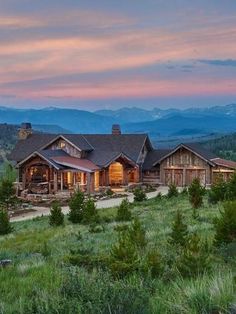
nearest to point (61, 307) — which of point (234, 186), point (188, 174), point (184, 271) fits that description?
point (184, 271)

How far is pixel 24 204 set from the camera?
137 ft

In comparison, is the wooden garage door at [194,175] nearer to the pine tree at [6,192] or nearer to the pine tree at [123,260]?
the pine tree at [6,192]

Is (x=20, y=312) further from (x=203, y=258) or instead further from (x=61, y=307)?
(x=203, y=258)

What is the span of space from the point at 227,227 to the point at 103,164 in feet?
125

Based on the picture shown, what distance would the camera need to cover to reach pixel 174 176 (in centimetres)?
5238

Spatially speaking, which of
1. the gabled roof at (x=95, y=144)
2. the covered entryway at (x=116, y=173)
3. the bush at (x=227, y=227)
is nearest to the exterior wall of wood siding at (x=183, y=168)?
the gabled roof at (x=95, y=144)

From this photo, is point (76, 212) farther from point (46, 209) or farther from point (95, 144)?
point (95, 144)

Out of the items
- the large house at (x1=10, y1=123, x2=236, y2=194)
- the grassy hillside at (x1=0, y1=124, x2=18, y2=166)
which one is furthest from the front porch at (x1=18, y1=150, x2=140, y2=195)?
the grassy hillside at (x1=0, y1=124, x2=18, y2=166)

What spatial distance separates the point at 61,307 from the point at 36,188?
144ft

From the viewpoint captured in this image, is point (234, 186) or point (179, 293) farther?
point (234, 186)

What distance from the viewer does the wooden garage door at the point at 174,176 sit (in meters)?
52.1

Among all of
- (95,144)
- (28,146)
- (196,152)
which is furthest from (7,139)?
(196,152)

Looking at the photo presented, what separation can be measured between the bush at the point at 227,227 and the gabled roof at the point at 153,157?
137 feet

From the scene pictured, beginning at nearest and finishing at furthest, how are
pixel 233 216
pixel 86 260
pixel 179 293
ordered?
1. pixel 179 293
2. pixel 86 260
3. pixel 233 216
